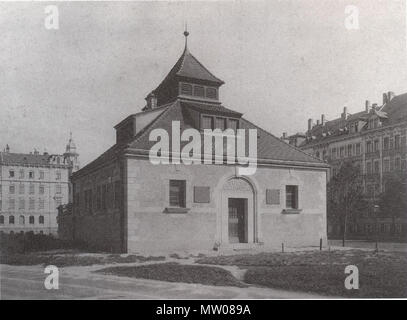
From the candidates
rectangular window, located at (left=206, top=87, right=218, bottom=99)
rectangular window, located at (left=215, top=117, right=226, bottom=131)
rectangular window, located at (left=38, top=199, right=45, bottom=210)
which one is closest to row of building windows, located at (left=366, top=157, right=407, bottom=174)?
rectangular window, located at (left=206, top=87, right=218, bottom=99)

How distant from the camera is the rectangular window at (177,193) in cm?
2400

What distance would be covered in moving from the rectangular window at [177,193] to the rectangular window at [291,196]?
725cm

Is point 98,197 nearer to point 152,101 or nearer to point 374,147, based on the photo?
point 152,101

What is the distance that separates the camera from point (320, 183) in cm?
2909

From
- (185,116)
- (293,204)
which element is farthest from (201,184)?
(293,204)

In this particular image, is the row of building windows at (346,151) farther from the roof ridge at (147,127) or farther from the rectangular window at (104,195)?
the rectangular window at (104,195)

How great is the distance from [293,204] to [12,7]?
19.6 meters

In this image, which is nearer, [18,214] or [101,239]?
[101,239]

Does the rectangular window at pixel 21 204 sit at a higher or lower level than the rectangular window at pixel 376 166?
lower

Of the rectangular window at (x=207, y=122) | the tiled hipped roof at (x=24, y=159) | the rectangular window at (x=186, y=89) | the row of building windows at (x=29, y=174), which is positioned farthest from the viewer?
the row of building windows at (x=29, y=174)

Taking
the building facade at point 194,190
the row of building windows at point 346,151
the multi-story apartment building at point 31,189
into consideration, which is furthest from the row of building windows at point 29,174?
the row of building windows at point 346,151

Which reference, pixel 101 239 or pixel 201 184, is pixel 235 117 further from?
pixel 101 239

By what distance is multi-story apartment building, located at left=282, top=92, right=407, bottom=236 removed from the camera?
55.4m

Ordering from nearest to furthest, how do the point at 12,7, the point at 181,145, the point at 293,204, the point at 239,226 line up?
1. the point at 12,7
2. the point at 181,145
3. the point at 239,226
4. the point at 293,204
